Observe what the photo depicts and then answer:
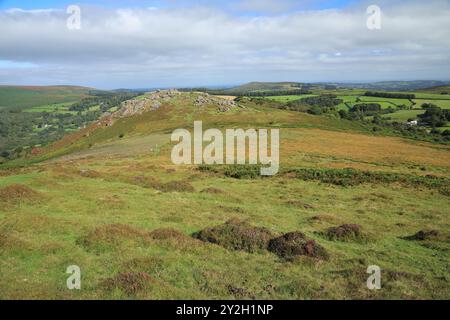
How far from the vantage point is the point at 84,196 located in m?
24.8

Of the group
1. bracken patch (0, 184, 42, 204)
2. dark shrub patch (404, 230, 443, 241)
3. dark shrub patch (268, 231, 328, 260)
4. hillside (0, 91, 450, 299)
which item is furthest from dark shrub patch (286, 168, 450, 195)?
bracken patch (0, 184, 42, 204)

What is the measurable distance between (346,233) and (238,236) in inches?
208

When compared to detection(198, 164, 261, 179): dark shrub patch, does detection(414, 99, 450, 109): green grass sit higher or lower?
higher

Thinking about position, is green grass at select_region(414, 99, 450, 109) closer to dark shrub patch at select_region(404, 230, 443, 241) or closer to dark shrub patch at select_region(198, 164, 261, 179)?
dark shrub patch at select_region(198, 164, 261, 179)

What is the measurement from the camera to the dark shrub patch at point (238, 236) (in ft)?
51.6

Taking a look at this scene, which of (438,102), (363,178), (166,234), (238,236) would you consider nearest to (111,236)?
(166,234)

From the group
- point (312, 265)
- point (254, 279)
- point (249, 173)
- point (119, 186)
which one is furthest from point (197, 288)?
point (249, 173)

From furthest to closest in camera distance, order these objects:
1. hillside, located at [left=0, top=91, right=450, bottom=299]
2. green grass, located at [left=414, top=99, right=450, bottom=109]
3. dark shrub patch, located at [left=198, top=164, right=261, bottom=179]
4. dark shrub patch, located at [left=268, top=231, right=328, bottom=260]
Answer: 1. green grass, located at [left=414, top=99, right=450, bottom=109]
2. dark shrub patch, located at [left=198, top=164, right=261, bottom=179]
3. dark shrub patch, located at [left=268, top=231, right=328, bottom=260]
4. hillside, located at [left=0, top=91, right=450, bottom=299]

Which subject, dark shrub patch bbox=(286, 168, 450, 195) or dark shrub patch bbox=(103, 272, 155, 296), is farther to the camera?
dark shrub patch bbox=(286, 168, 450, 195)

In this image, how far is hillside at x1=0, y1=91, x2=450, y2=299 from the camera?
39.3 feet

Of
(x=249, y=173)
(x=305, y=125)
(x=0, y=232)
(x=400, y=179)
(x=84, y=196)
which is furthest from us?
(x=305, y=125)

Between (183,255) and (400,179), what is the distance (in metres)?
26.3

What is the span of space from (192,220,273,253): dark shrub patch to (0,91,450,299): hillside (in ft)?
0.16

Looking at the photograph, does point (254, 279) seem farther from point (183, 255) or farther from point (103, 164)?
point (103, 164)
